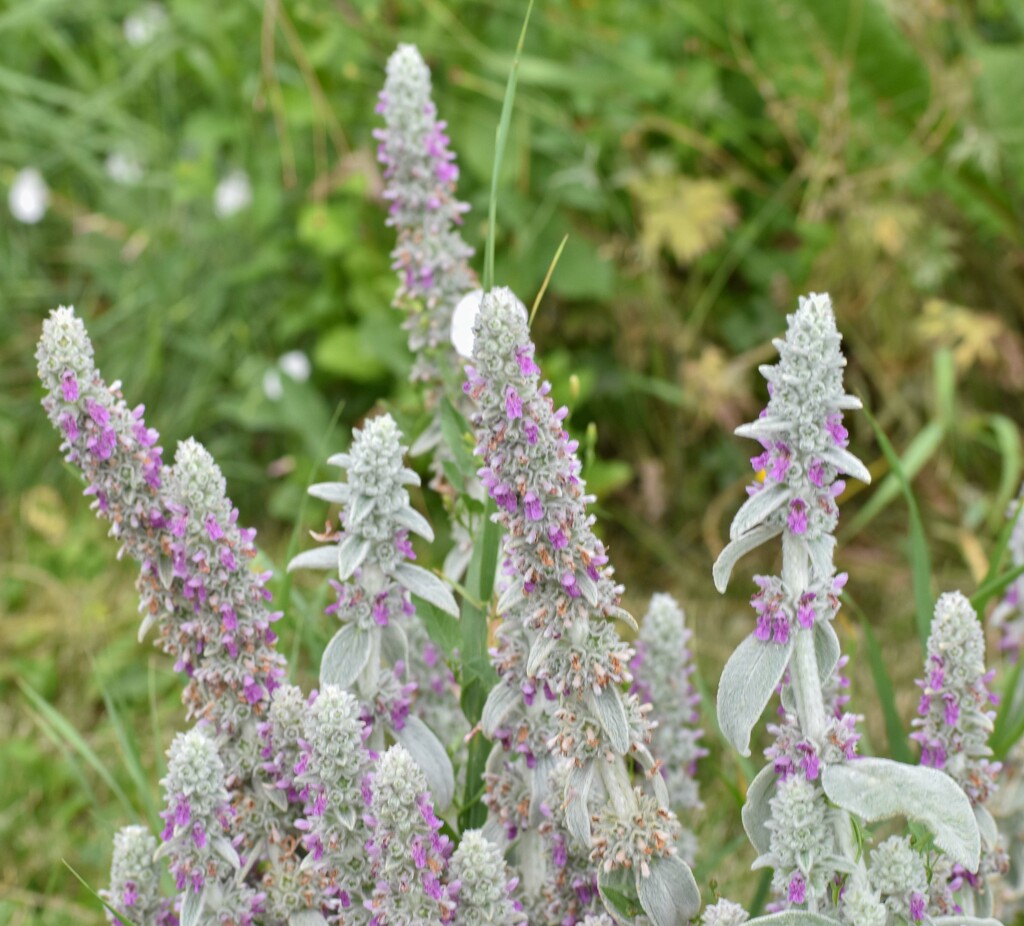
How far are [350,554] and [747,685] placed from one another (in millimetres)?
423

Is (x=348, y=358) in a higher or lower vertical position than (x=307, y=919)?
higher

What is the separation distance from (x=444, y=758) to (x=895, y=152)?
270 cm

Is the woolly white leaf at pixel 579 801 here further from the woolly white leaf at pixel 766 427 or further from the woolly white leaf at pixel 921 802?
the woolly white leaf at pixel 766 427

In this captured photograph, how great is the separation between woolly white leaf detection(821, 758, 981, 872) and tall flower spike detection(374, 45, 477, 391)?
85 centimetres

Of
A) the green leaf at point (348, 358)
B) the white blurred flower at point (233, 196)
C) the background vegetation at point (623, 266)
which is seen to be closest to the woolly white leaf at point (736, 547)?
the background vegetation at point (623, 266)

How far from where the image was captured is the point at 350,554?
1.38 metres

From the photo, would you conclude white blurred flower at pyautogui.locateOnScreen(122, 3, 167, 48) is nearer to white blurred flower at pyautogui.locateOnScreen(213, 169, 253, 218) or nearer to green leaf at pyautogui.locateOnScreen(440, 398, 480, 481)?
white blurred flower at pyautogui.locateOnScreen(213, 169, 253, 218)

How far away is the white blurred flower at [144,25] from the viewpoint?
430 cm

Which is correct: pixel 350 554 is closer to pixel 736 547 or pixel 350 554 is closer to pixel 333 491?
pixel 333 491

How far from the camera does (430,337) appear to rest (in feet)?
6.00

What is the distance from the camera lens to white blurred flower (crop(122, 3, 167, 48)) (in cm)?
430

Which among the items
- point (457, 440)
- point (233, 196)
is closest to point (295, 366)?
point (233, 196)

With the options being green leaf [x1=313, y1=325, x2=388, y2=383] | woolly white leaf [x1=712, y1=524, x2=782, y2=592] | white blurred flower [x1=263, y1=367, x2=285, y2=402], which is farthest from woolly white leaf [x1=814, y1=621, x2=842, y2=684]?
white blurred flower [x1=263, y1=367, x2=285, y2=402]

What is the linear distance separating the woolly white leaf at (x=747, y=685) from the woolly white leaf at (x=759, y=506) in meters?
0.13
